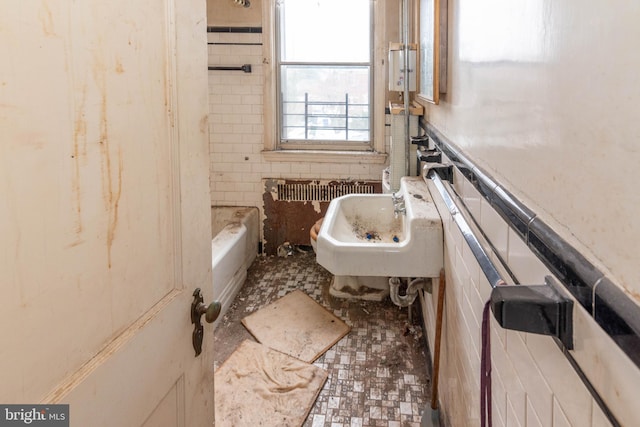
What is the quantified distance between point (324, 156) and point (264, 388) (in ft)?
7.46

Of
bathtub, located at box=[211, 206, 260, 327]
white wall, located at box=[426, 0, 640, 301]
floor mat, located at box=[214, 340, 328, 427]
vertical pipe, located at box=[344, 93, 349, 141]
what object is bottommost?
floor mat, located at box=[214, 340, 328, 427]

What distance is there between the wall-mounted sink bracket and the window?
139 inches

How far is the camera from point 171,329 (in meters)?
0.99

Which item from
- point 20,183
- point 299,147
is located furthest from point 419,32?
point 20,183

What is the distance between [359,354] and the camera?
273 centimetres

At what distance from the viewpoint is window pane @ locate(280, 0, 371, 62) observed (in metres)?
4.03

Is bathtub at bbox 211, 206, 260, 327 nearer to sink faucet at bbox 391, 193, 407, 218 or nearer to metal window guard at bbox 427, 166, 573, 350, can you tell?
sink faucet at bbox 391, 193, 407, 218

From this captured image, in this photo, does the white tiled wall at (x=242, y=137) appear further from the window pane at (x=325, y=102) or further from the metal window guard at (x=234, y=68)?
the window pane at (x=325, y=102)

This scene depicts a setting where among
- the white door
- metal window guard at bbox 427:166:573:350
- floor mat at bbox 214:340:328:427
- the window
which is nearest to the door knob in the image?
the white door

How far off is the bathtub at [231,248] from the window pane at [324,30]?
1463 millimetres

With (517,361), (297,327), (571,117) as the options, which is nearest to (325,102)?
(297,327)

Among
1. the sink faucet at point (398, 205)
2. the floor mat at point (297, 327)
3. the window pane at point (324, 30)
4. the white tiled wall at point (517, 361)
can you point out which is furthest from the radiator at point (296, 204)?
the white tiled wall at point (517, 361)

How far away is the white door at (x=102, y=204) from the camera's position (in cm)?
59

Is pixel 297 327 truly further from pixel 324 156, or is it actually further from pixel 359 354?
pixel 324 156
